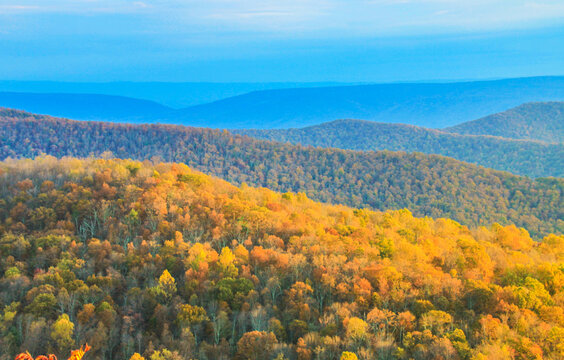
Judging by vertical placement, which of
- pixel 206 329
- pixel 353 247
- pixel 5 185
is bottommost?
pixel 206 329

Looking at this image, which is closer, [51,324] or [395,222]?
[51,324]

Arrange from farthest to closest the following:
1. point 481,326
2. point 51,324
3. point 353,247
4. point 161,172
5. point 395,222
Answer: point 161,172, point 395,222, point 353,247, point 51,324, point 481,326

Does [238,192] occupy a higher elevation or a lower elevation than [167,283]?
higher

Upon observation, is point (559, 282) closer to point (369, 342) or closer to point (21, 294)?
point (369, 342)

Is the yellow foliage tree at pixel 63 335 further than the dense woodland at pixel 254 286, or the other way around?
the yellow foliage tree at pixel 63 335

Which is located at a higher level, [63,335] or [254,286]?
[254,286]

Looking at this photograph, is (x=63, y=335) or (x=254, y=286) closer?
(x=63, y=335)

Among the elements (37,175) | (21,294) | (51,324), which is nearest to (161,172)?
(37,175)

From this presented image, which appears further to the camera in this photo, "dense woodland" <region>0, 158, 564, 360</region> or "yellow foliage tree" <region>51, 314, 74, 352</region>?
"yellow foliage tree" <region>51, 314, 74, 352</region>
